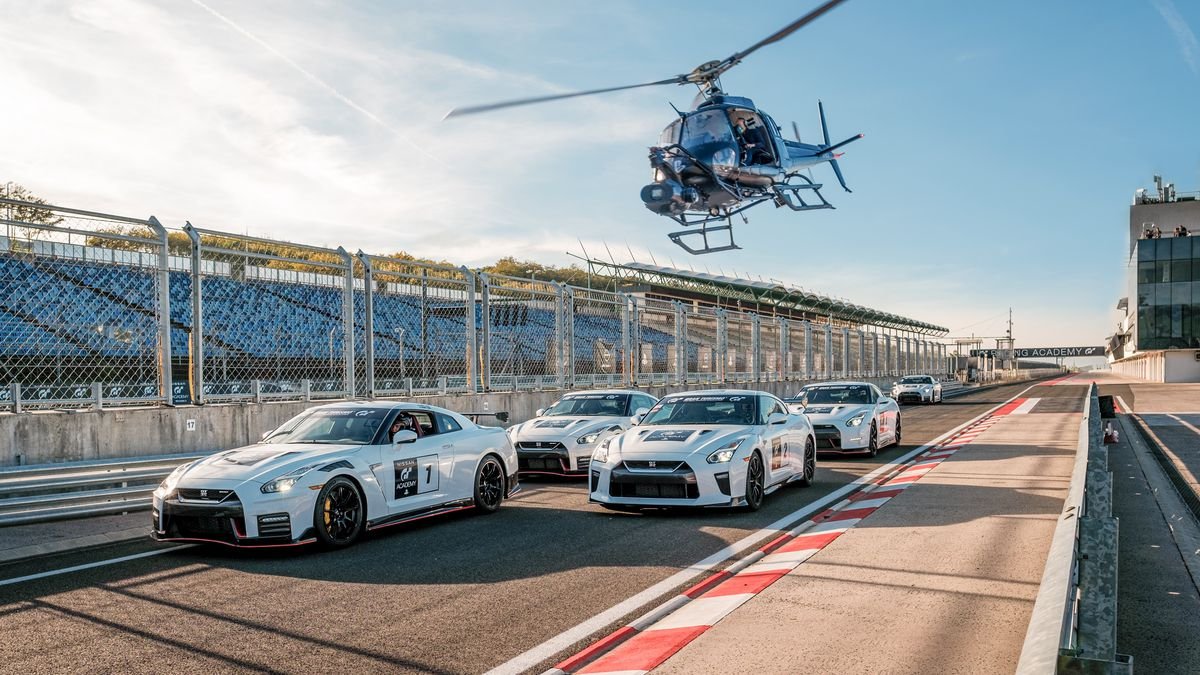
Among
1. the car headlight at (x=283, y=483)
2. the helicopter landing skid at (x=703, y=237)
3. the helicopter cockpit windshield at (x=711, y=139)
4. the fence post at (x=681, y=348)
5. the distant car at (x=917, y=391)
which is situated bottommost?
the distant car at (x=917, y=391)

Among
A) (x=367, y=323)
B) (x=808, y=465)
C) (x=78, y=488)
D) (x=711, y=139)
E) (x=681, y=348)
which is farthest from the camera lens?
(x=681, y=348)

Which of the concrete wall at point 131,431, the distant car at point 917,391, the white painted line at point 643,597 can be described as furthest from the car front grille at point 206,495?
the distant car at point 917,391

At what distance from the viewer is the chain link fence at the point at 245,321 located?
10.7 metres

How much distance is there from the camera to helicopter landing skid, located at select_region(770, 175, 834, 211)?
3098 cm

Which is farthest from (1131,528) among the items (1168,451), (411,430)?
(1168,451)

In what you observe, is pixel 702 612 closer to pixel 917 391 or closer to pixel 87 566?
pixel 87 566

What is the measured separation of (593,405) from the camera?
15242 millimetres

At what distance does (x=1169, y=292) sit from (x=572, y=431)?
76252mm

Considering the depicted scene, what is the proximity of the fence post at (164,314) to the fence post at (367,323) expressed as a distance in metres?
3.43

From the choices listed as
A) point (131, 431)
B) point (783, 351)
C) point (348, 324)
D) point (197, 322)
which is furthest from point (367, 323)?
point (783, 351)

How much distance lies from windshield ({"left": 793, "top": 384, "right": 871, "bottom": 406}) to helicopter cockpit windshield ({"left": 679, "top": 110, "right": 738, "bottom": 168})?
10494 millimetres

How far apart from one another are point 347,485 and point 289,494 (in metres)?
0.67

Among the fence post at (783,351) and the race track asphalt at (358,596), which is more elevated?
the fence post at (783,351)

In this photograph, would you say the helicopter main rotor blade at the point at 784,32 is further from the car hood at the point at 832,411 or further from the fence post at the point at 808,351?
the fence post at the point at 808,351
